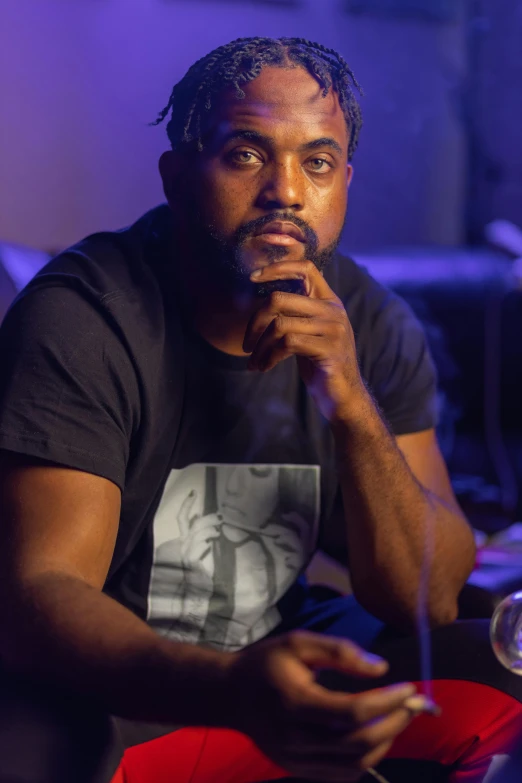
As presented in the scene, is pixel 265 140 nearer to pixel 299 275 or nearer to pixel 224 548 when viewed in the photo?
pixel 299 275

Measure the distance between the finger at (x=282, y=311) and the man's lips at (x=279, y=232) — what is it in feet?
0.29

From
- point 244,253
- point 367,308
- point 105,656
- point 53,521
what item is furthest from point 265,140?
point 105,656

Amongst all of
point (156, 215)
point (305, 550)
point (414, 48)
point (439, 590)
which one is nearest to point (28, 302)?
point (156, 215)

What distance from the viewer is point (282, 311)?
3.21 feet

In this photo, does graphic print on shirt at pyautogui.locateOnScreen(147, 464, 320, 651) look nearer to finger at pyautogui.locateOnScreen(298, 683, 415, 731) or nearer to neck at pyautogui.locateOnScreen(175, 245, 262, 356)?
neck at pyautogui.locateOnScreen(175, 245, 262, 356)

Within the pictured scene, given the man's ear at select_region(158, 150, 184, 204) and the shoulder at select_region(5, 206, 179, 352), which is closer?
the shoulder at select_region(5, 206, 179, 352)

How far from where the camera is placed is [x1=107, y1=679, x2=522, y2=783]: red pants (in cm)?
104

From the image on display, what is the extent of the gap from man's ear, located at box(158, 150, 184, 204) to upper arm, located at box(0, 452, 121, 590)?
0.41 metres

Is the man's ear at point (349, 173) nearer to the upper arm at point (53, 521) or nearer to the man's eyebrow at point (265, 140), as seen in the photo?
the man's eyebrow at point (265, 140)

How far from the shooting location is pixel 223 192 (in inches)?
42.1

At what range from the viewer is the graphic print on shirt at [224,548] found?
43.9 inches

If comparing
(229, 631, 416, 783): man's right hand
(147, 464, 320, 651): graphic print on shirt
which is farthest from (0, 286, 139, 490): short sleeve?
(229, 631, 416, 783): man's right hand

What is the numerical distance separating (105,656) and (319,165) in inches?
23.6

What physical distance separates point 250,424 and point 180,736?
386 millimetres
